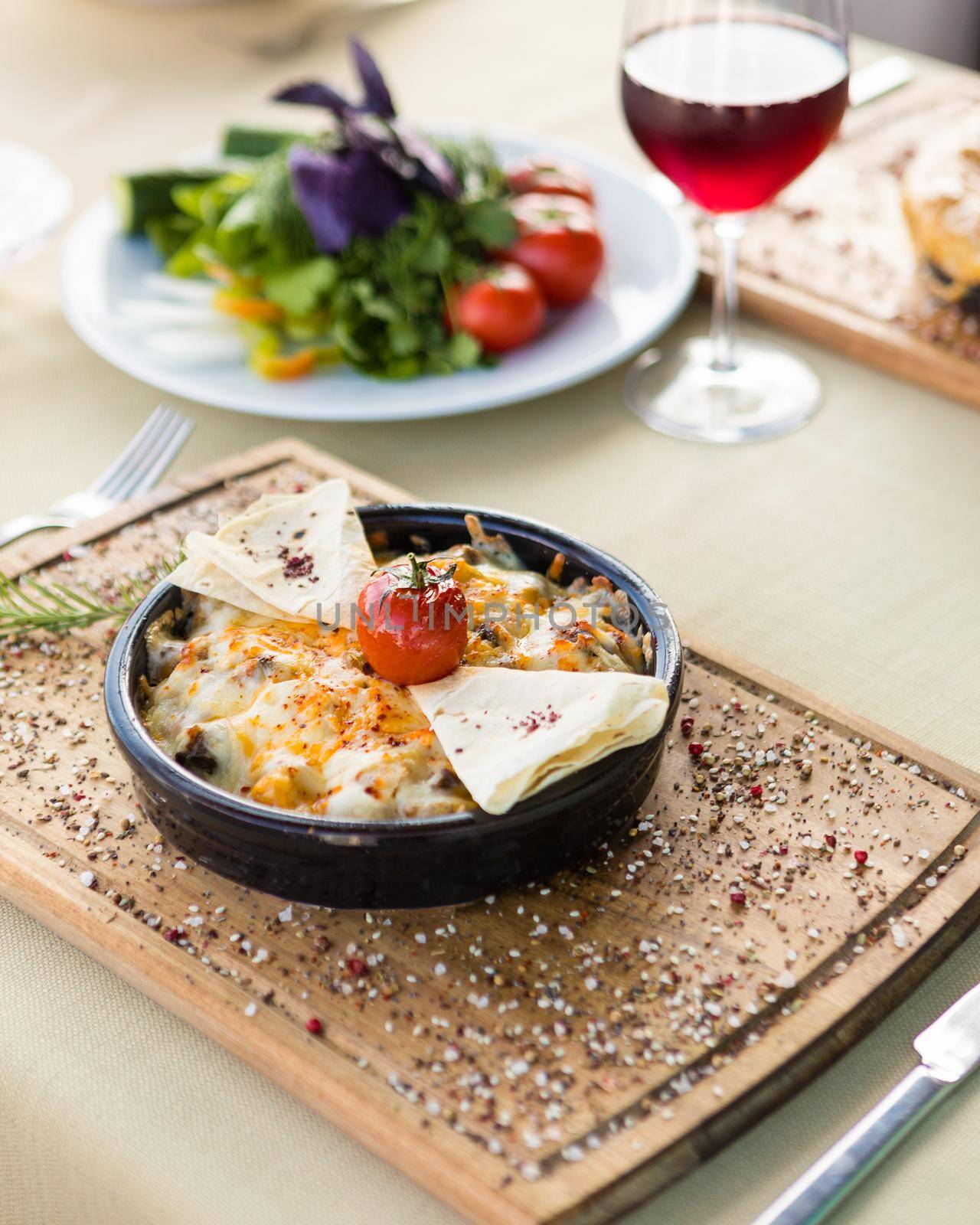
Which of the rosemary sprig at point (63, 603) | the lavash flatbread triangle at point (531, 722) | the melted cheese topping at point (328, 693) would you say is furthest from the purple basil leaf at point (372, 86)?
the lavash flatbread triangle at point (531, 722)

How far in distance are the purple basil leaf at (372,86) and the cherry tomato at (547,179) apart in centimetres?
27

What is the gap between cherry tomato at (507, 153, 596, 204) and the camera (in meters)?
2.61

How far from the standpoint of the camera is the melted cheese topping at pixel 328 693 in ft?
4.22

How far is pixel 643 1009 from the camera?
123cm

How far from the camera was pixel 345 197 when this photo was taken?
7.89 feet

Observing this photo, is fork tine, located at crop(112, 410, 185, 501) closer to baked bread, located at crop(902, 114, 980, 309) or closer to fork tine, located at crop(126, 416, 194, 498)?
fork tine, located at crop(126, 416, 194, 498)

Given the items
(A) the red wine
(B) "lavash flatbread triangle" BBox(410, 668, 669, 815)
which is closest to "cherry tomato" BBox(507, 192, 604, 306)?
(A) the red wine

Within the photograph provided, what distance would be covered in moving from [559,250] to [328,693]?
129 centimetres

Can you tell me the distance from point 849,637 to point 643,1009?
75 cm

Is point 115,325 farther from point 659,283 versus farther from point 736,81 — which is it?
point 736,81

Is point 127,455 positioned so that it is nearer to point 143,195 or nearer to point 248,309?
point 248,309

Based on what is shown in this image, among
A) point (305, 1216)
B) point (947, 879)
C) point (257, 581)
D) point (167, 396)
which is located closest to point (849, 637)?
point (947, 879)

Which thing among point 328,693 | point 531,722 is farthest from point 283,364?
point 531,722

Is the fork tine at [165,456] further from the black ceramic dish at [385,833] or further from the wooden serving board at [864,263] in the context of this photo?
the wooden serving board at [864,263]
